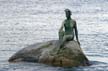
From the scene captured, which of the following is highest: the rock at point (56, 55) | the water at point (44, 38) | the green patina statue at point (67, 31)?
the green patina statue at point (67, 31)

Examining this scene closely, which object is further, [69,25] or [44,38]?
[44,38]

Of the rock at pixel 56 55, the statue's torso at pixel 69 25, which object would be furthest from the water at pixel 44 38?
the statue's torso at pixel 69 25

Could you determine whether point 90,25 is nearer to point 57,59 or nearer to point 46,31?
point 46,31

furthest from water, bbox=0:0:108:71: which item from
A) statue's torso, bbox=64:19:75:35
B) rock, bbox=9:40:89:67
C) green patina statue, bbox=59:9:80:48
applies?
statue's torso, bbox=64:19:75:35

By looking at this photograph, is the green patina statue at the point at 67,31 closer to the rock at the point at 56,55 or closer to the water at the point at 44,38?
the rock at the point at 56,55

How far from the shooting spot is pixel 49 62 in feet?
91.8

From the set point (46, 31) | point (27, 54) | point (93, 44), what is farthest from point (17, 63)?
point (46, 31)

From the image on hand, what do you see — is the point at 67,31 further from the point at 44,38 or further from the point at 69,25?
the point at 44,38

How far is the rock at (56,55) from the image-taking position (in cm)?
2736

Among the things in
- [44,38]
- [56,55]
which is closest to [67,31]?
[56,55]

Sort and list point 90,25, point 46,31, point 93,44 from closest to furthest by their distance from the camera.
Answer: point 93,44 → point 46,31 → point 90,25

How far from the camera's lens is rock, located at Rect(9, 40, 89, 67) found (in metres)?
27.4

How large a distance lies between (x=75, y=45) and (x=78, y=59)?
2.30 ft

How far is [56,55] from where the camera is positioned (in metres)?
27.5
